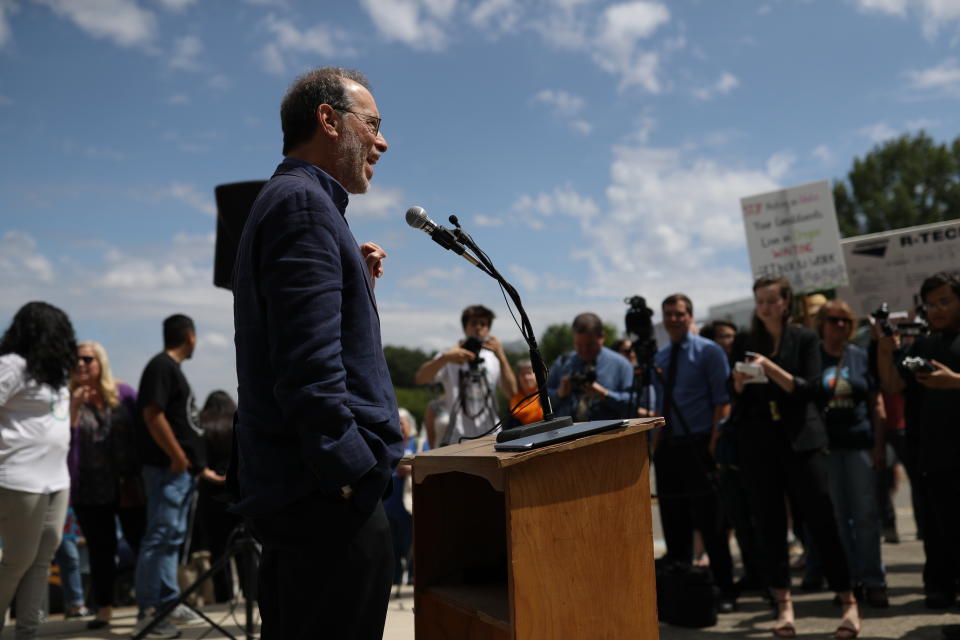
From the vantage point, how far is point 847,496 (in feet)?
19.1

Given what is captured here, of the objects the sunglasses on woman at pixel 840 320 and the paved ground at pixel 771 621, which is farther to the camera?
the sunglasses on woman at pixel 840 320

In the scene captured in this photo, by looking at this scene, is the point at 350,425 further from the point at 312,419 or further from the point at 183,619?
the point at 183,619

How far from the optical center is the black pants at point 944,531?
4664 mm

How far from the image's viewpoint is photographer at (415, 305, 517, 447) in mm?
6113

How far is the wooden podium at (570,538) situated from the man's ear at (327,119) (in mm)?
1006

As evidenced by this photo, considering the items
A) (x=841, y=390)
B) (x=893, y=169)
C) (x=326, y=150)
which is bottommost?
(x=841, y=390)

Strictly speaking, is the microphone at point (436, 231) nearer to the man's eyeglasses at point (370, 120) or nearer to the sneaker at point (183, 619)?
the man's eyeglasses at point (370, 120)

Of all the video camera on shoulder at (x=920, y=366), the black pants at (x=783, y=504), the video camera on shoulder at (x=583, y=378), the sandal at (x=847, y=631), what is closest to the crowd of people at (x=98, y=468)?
the video camera on shoulder at (x=583, y=378)

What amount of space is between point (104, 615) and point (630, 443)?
4847mm

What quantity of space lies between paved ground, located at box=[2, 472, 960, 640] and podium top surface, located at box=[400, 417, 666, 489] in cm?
243

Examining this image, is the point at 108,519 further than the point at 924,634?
Yes

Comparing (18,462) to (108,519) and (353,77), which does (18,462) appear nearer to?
(108,519)

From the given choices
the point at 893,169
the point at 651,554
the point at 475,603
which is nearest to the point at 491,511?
the point at 475,603

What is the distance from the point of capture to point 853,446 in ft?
19.0
